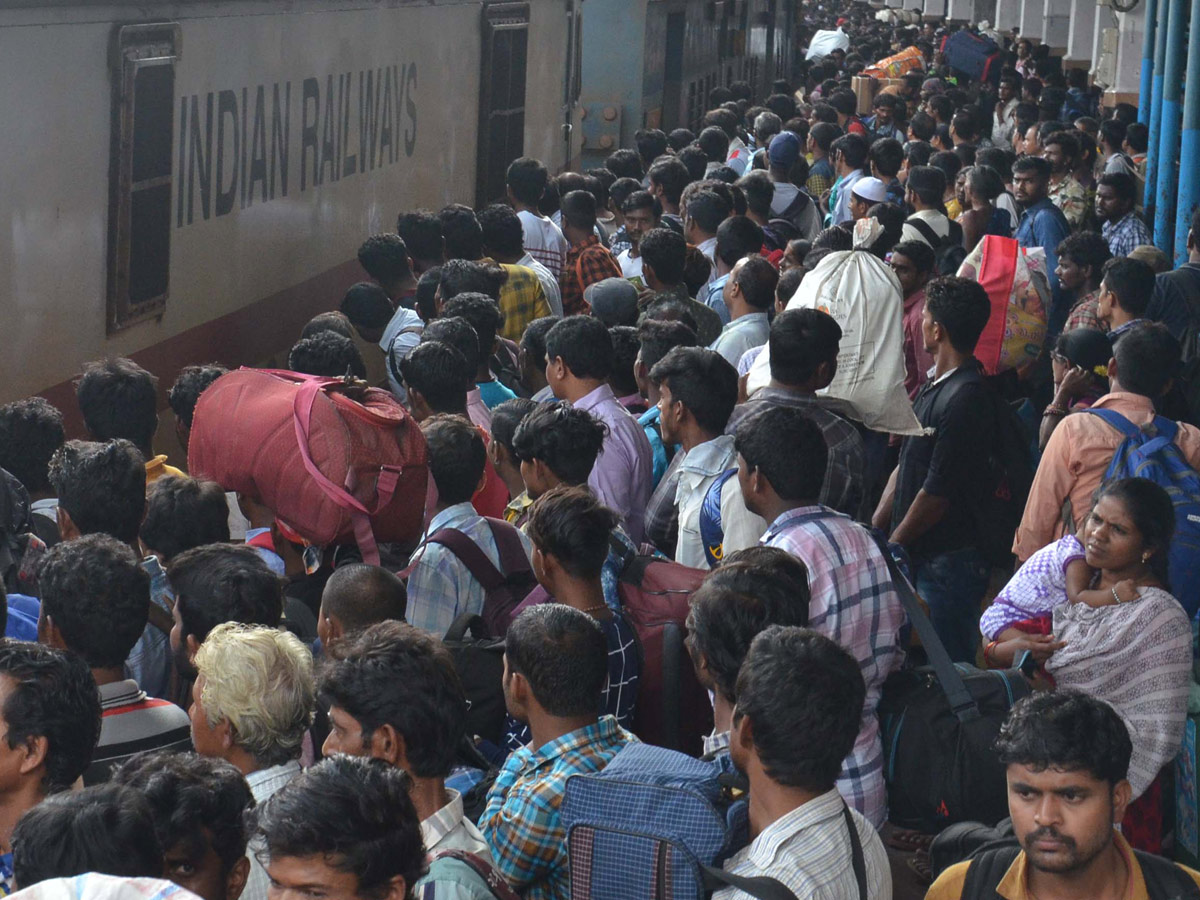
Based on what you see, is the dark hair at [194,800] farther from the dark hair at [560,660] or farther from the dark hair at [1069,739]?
the dark hair at [1069,739]

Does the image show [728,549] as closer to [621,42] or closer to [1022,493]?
[1022,493]

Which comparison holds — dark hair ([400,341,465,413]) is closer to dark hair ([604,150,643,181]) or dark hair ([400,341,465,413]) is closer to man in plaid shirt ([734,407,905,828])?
man in plaid shirt ([734,407,905,828])

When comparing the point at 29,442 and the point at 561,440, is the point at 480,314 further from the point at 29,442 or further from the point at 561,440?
the point at 29,442

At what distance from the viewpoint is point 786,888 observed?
230cm

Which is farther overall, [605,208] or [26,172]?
[605,208]

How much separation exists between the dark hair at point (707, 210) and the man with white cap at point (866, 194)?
1558 mm

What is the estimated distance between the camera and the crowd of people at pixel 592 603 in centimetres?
240

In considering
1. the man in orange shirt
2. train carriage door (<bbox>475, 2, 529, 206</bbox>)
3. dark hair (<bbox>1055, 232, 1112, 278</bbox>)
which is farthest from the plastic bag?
train carriage door (<bbox>475, 2, 529, 206</bbox>)

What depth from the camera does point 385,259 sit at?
6.90m

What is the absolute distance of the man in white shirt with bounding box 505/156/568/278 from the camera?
313 inches

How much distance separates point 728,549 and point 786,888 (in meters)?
1.62

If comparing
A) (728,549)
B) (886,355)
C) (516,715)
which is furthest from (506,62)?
(516,715)

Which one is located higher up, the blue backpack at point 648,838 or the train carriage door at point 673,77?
the train carriage door at point 673,77

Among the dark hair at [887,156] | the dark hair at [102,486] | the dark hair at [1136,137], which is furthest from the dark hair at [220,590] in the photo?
the dark hair at [1136,137]
